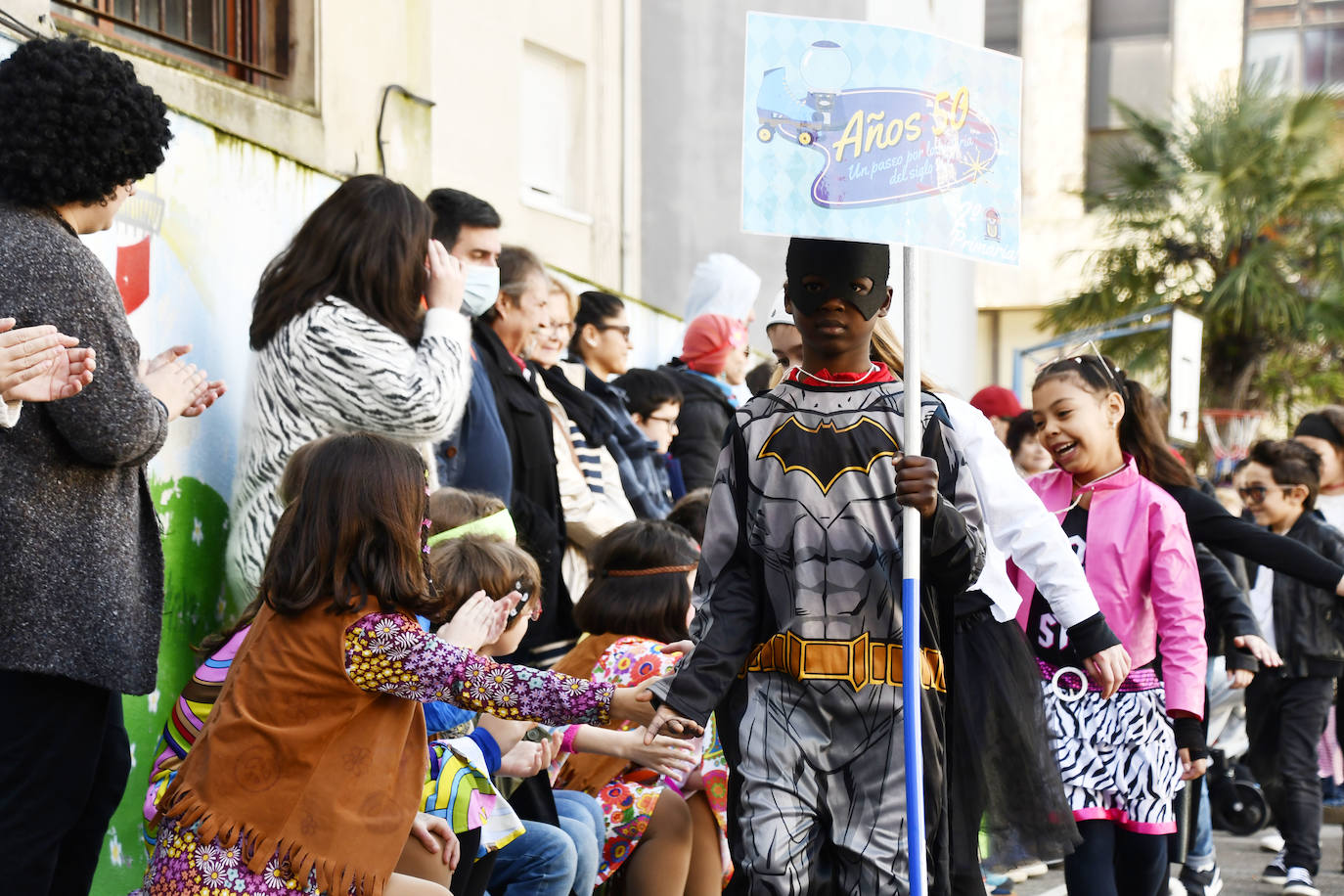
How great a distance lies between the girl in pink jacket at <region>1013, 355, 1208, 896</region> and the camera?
4730 millimetres

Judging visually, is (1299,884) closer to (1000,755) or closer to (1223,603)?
(1223,603)

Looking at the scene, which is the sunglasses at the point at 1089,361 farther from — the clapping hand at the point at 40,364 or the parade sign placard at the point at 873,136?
the clapping hand at the point at 40,364

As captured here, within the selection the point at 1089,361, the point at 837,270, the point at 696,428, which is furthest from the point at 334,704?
the point at 696,428

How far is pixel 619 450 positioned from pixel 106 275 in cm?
310

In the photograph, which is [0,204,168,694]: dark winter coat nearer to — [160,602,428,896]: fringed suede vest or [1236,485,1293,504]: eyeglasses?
[160,602,428,896]: fringed suede vest

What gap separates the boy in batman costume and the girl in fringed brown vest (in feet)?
0.88

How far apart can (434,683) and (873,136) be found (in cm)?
144

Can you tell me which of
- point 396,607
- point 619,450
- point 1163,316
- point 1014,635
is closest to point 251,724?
point 396,607

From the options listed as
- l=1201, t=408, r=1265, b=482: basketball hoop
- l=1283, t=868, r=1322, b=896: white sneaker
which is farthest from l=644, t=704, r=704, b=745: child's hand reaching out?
l=1201, t=408, r=1265, b=482: basketball hoop

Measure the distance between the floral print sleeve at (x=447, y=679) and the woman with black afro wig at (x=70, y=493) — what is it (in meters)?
0.57

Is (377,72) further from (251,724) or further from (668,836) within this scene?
(251,724)

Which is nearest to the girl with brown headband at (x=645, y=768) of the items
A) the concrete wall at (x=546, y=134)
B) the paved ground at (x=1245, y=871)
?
the paved ground at (x=1245, y=871)

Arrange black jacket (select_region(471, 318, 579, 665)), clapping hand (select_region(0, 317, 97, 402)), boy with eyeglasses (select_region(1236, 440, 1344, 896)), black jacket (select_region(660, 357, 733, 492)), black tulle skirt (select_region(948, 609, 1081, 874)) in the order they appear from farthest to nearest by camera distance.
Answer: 1. black jacket (select_region(660, 357, 733, 492))
2. boy with eyeglasses (select_region(1236, 440, 1344, 896))
3. black jacket (select_region(471, 318, 579, 665))
4. black tulle skirt (select_region(948, 609, 1081, 874))
5. clapping hand (select_region(0, 317, 97, 402))

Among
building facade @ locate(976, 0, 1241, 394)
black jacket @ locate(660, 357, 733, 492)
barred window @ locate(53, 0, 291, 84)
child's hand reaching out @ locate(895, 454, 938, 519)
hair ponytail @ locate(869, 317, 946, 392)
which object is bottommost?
black jacket @ locate(660, 357, 733, 492)
